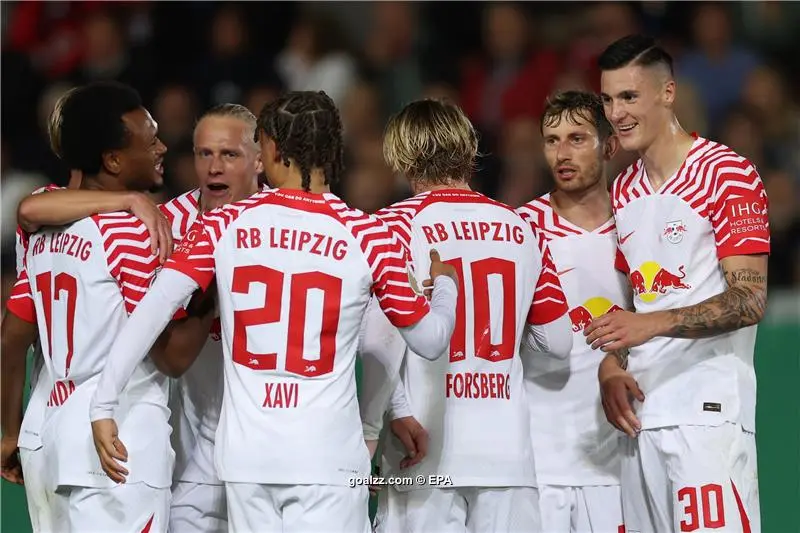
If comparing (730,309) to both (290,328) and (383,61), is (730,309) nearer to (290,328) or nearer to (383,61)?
(290,328)

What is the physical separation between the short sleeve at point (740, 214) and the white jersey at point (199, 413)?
1960 millimetres

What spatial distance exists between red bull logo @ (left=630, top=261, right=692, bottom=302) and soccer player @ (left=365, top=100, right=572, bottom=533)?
1.02 ft

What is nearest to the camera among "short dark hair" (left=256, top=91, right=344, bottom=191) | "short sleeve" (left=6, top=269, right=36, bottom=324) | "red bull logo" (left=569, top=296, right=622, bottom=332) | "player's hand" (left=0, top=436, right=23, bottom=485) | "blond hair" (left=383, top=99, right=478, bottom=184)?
"short dark hair" (left=256, top=91, right=344, bottom=191)

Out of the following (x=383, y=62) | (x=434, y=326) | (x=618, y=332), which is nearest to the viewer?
(x=434, y=326)

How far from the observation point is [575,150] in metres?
4.91

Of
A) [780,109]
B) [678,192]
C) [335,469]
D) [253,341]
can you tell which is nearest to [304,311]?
[253,341]

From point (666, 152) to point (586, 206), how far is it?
0.54 meters

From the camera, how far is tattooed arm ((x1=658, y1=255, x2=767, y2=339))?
4.11 m

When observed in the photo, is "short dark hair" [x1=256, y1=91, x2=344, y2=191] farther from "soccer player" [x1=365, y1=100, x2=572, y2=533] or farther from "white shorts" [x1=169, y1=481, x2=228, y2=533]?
"white shorts" [x1=169, y1=481, x2=228, y2=533]

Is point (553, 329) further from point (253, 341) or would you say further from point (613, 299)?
point (253, 341)

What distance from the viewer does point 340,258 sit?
12.5 feet

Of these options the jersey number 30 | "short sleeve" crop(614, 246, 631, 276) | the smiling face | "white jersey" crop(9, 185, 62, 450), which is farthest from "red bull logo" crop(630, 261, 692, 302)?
"white jersey" crop(9, 185, 62, 450)

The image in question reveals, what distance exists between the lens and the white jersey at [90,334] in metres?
4.08

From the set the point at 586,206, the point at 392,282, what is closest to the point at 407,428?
the point at 392,282
